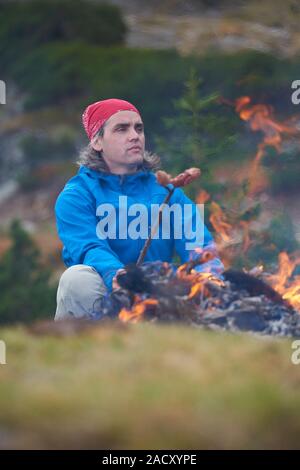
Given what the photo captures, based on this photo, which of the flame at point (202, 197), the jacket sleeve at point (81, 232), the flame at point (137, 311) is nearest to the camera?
the flame at point (137, 311)

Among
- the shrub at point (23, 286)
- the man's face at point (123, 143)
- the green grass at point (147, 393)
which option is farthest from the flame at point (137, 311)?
the shrub at point (23, 286)

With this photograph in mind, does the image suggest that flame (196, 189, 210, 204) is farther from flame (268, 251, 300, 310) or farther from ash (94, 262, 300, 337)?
ash (94, 262, 300, 337)

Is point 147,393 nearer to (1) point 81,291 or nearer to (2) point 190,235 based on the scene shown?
(1) point 81,291

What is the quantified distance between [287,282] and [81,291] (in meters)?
1.18

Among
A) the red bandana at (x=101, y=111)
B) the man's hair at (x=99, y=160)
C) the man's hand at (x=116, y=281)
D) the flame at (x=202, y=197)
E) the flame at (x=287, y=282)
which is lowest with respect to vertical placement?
the man's hand at (x=116, y=281)

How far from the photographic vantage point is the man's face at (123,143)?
17.2ft

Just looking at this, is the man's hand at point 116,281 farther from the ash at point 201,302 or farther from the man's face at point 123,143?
the man's face at point 123,143

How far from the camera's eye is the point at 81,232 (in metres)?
5.08

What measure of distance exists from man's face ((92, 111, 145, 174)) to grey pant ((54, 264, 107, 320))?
2.23 feet

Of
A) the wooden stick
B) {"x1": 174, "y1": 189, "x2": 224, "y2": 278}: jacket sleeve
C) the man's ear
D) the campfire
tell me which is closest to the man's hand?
the campfire

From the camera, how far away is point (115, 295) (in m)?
4.64

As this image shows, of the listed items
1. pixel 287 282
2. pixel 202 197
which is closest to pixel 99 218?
pixel 287 282

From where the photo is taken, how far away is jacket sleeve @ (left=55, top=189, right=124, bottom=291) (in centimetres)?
495

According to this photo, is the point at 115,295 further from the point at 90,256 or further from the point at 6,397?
the point at 6,397
